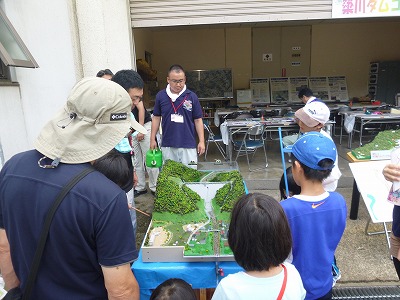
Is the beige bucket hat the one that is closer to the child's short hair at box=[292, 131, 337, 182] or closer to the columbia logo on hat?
the columbia logo on hat

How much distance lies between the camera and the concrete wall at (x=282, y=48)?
10281mm

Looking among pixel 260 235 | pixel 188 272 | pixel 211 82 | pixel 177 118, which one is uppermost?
pixel 211 82

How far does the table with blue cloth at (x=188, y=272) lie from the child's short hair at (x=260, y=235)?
0.76 m

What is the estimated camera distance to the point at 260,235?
3.92ft

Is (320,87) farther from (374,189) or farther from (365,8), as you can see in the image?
(374,189)

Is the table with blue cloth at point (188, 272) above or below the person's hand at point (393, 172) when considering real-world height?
below

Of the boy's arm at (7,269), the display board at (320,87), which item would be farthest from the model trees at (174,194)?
the display board at (320,87)

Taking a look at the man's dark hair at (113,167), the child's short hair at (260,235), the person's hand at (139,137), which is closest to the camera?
the child's short hair at (260,235)

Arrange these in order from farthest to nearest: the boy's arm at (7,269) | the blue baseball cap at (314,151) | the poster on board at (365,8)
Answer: the poster on board at (365,8)
the blue baseball cap at (314,151)
the boy's arm at (7,269)

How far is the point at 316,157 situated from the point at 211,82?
30.4 feet

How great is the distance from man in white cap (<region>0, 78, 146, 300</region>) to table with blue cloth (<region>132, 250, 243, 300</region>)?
83 centimetres

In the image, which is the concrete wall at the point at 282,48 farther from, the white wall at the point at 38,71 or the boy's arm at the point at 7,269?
the boy's arm at the point at 7,269

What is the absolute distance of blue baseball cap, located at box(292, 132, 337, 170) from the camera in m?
1.56

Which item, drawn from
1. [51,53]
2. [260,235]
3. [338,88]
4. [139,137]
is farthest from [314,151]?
[338,88]
